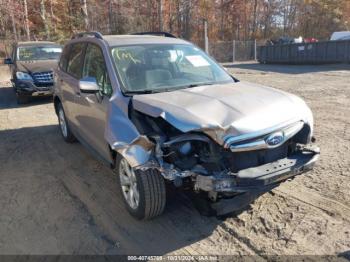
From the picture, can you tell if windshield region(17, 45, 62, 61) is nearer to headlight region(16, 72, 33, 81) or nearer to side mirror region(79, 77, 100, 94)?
headlight region(16, 72, 33, 81)

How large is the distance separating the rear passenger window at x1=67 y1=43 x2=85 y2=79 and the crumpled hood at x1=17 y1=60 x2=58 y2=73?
491 cm

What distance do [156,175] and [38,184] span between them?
218cm

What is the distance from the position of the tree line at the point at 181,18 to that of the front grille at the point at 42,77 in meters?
17.5

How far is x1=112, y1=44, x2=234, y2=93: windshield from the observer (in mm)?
4081

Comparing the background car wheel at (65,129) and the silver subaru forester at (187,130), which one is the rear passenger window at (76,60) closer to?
the silver subaru forester at (187,130)

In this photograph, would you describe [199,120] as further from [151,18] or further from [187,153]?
[151,18]

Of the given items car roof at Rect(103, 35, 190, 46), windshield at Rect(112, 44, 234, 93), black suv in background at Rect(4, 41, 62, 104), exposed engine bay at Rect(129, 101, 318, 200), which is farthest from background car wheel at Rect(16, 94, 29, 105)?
exposed engine bay at Rect(129, 101, 318, 200)

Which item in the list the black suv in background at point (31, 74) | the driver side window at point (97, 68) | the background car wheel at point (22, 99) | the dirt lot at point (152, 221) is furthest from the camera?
the background car wheel at point (22, 99)

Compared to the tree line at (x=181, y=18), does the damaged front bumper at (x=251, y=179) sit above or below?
below

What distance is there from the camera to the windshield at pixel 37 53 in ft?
37.5

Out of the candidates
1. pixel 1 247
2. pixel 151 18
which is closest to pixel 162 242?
pixel 1 247

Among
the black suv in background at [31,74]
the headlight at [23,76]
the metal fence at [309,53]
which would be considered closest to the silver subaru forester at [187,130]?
the black suv in background at [31,74]

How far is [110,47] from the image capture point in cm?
437

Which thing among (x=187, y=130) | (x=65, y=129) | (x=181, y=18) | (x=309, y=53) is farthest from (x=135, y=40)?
(x=181, y=18)
